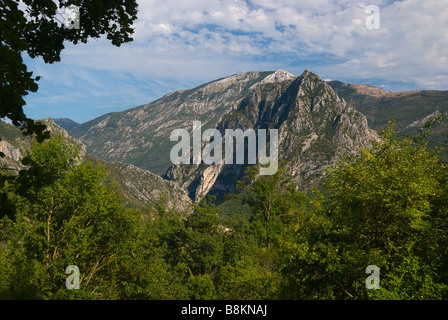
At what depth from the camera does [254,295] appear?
61.1ft

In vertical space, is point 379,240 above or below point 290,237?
above

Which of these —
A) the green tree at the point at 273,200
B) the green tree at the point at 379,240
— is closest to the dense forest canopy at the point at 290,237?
the green tree at the point at 379,240

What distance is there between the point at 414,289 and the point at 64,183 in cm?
1993

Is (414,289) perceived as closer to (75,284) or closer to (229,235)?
(75,284)

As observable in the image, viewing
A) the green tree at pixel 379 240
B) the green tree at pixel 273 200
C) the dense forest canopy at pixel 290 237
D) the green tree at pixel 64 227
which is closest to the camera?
the green tree at pixel 379 240

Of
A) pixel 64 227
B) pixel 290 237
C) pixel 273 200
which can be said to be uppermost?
pixel 273 200

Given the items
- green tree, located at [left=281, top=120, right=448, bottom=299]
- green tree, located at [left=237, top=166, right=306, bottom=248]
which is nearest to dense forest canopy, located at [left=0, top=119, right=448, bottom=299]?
green tree, located at [left=281, top=120, right=448, bottom=299]

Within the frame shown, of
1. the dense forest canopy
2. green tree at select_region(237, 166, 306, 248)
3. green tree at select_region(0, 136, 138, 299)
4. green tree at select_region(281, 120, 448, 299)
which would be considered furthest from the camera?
green tree at select_region(237, 166, 306, 248)

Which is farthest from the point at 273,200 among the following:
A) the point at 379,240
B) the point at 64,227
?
the point at 64,227

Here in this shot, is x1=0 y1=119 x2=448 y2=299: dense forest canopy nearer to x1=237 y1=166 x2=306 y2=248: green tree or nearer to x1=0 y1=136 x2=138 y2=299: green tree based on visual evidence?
x1=0 y1=136 x2=138 y2=299: green tree

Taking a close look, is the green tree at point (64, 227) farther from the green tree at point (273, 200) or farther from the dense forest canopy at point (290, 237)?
the green tree at point (273, 200)

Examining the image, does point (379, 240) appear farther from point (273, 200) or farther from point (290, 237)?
point (273, 200)

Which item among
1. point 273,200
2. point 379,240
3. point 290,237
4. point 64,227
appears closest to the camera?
point 379,240
